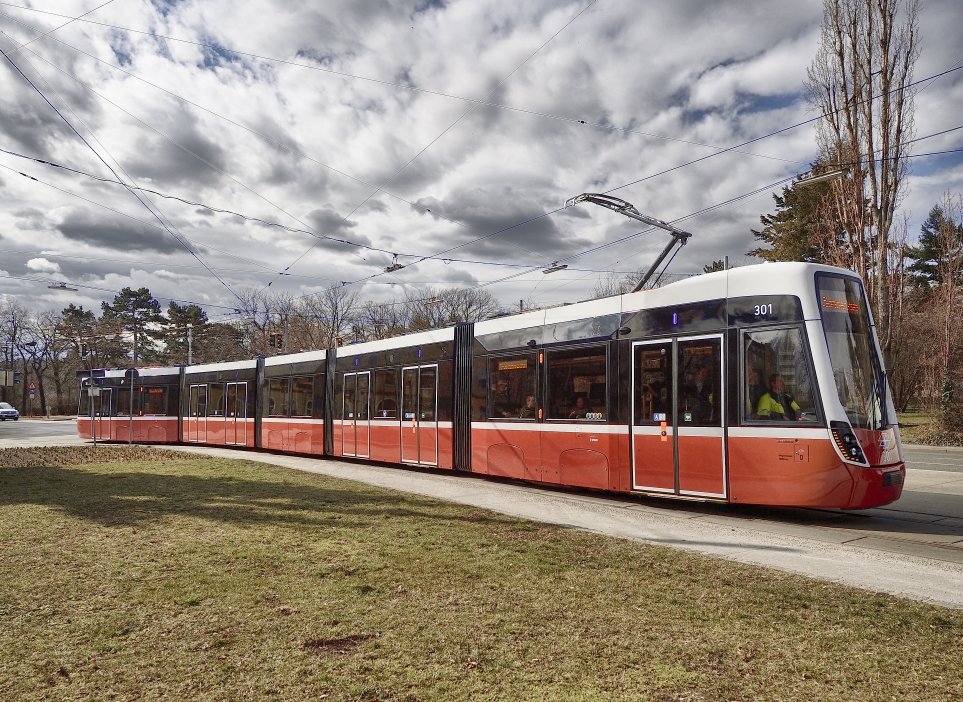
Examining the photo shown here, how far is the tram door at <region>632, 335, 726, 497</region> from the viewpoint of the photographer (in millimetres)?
9758

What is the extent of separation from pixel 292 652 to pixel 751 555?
195 inches

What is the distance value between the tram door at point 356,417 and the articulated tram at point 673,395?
471 mm

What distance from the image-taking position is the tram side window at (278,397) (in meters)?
22.8

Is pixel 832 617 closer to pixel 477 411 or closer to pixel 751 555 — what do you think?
pixel 751 555

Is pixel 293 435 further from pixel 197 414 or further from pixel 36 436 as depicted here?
pixel 36 436

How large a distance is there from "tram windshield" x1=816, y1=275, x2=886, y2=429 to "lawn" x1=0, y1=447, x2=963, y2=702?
11.0ft

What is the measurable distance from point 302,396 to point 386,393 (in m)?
5.01

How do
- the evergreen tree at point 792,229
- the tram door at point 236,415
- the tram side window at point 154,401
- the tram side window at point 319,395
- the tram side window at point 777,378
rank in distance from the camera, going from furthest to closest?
the evergreen tree at point 792,229, the tram side window at point 154,401, the tram door at point 236,415, the tram side window at point 319,395, the tram side window at point 777,378

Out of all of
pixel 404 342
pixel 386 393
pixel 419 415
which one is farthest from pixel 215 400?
pixel 419 415

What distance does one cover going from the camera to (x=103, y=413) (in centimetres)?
3042

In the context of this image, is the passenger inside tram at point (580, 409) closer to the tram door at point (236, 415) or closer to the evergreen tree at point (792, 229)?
the tram door at point (236, 415)

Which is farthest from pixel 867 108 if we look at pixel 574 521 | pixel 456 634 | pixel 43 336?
pixel 43 336

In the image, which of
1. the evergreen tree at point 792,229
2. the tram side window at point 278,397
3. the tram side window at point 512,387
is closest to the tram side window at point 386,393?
the tram side window at point 512,387

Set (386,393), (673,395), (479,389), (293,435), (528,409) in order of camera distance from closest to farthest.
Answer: (673,395) → (528,409) → (479,389) → (386,393) → (293,435)
